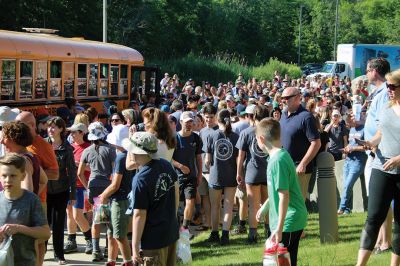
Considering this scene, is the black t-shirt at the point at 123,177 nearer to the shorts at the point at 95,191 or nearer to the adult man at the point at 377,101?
the shorts at the point at 95,191

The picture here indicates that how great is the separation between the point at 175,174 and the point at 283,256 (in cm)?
118

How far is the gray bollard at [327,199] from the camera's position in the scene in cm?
951

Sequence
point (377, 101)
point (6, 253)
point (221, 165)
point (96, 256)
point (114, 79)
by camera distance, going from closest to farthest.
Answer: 1. point (6, 253)
2. point (377, 101)
3. point (96, 256)
4. point (221, 165)
5. point (114, 79)

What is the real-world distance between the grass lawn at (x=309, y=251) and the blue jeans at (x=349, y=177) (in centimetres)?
Result: 106

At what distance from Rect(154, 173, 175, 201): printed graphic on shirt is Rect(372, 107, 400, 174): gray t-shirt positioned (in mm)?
1925

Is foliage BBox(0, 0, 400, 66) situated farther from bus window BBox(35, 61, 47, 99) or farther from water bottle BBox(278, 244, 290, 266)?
water bottle BBox(278, 244, 290, 266)

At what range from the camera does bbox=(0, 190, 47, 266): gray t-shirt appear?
548 centimetres

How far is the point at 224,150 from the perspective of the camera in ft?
35.2

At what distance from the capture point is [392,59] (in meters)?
54.1

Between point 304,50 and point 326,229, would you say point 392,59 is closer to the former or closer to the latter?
point 304,50

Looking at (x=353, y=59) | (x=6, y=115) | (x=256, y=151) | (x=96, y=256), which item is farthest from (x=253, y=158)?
(x=353, y=59)

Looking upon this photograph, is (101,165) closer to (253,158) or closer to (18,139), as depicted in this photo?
(253,158)

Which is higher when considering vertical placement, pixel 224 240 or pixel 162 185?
pixel 162 185

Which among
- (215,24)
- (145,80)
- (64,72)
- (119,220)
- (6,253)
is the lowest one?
(119,220)
